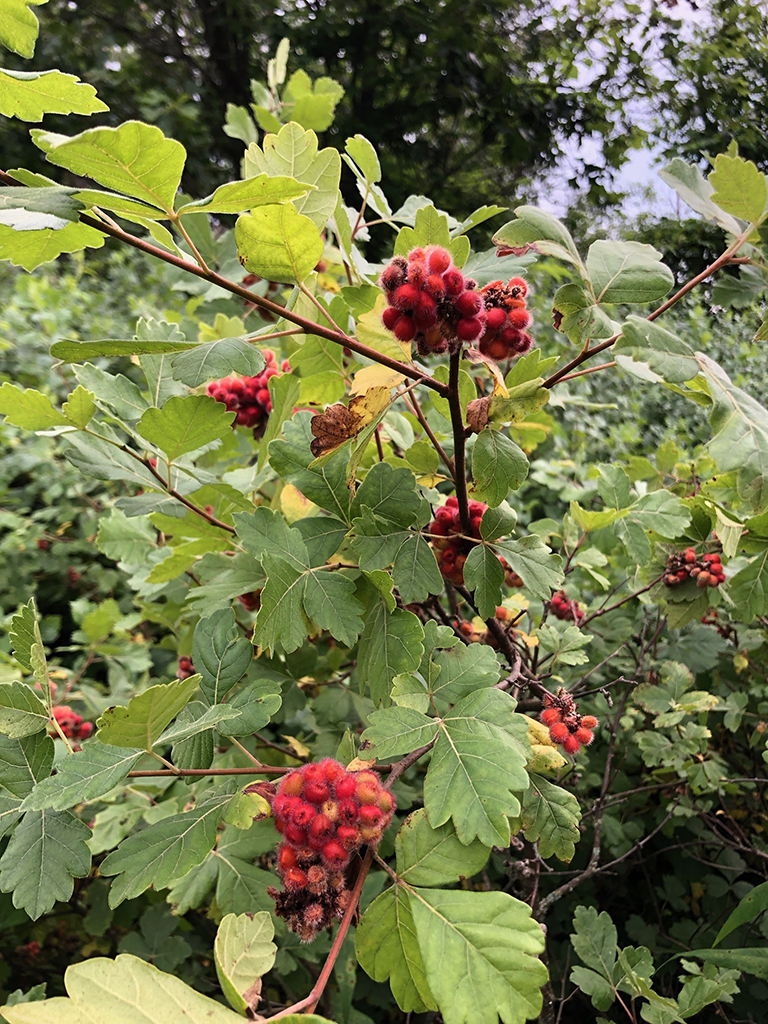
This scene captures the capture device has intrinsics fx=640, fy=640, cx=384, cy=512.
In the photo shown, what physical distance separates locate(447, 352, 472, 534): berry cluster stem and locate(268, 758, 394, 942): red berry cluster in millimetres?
377

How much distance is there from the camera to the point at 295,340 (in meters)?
1.41

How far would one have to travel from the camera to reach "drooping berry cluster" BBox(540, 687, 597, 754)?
35.0 inches

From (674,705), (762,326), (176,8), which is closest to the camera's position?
(762,326)

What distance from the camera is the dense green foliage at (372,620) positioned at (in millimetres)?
675

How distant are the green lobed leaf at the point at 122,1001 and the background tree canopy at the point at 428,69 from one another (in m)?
6.21

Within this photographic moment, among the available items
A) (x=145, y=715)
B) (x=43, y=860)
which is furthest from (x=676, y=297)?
(x=43, y=860)

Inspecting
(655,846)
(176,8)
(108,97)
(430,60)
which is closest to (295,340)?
(655,846)

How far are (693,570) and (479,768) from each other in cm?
76

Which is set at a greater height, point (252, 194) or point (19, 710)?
point (252, 194)

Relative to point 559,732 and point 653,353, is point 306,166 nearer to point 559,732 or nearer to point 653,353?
point 653,353

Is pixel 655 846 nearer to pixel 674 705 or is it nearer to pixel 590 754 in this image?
pixel 590 754

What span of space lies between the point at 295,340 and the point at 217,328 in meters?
0.21

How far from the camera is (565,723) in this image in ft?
2.99

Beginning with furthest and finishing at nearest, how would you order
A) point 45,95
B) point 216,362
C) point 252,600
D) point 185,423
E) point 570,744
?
point 252,600 < point 185,423 < point 570,744 < point 216,362 < point 45,95
